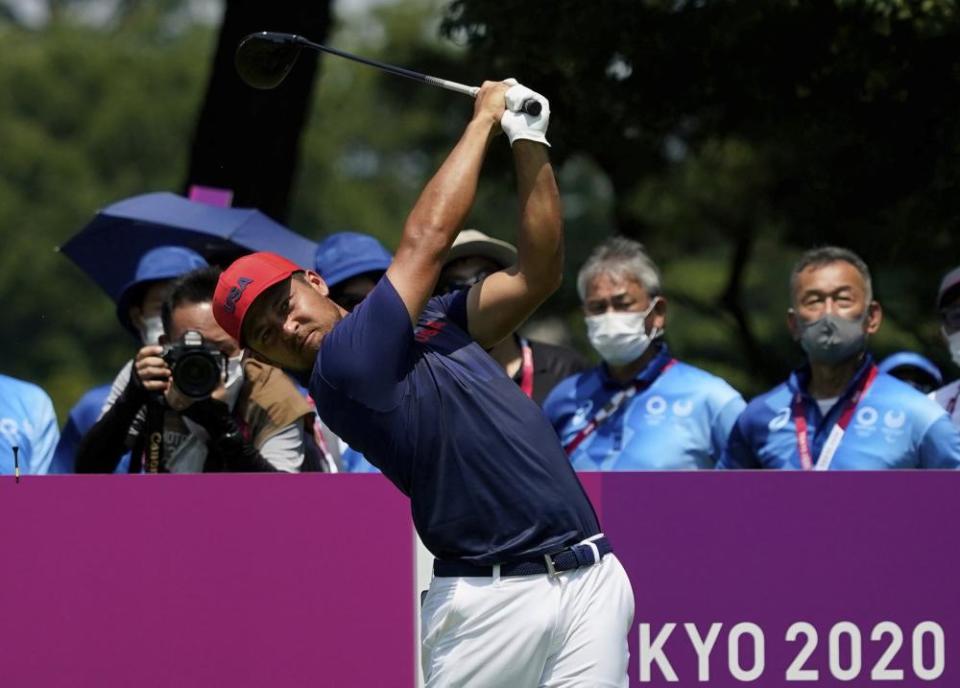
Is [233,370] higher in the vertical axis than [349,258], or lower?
lower

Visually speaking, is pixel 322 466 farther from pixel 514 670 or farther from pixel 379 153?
pixel 379 153

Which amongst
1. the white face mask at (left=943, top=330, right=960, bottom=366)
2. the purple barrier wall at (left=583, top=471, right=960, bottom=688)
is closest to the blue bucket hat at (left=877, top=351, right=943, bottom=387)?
the white face mask at (left=943, top=330, right=960, bottom=366)

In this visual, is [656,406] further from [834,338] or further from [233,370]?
[233,370]

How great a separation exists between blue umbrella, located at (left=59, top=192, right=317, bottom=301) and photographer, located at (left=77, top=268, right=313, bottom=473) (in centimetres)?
97

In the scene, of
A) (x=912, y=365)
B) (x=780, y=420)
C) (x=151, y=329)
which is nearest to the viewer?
(x=780, y=420)

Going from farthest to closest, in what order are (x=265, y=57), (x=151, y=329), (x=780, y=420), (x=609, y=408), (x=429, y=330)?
1. (x=151, y=329)
2. (x=609, y=408)
3. (x=780, y=420)
4. (x=265, y=57)
5. (x=429, y=330)

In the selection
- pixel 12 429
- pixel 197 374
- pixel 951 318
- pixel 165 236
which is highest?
pixel 165 236

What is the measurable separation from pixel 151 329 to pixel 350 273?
2.45ft

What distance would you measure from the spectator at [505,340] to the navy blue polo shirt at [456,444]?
2.18 meters

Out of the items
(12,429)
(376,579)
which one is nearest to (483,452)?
(376,579)

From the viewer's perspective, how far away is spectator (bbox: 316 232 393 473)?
6387mm

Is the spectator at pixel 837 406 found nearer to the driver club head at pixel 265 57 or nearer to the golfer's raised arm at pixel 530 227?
the golfer's raised arm at pixel 530 227

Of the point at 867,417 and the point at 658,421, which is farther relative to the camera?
the point at 658,421

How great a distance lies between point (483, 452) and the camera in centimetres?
425
